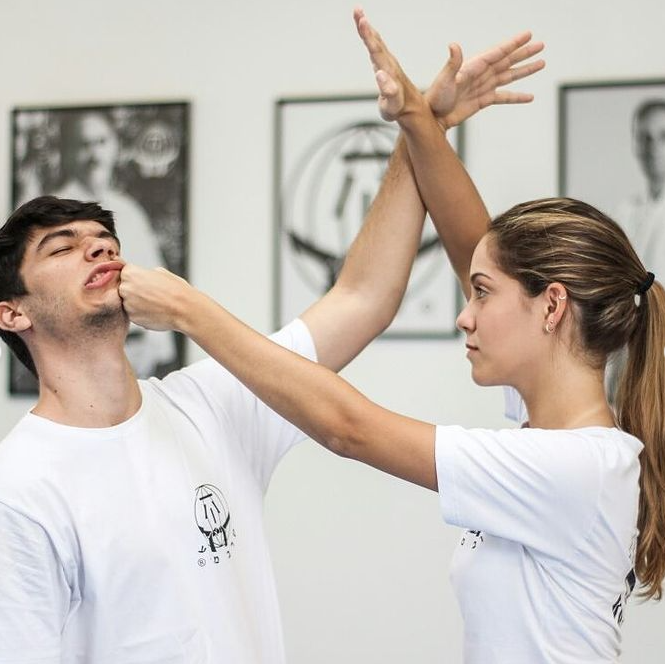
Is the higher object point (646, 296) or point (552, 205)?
point (552, 205)

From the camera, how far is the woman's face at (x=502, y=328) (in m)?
1.46

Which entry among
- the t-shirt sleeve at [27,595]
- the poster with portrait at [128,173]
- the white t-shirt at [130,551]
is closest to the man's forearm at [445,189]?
the white t-shirt at [130,551]

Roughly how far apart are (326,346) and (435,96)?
50 centimetres

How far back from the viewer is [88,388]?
1.61 m

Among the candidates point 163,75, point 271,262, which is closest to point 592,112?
point 271,262

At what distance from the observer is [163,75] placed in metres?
3.05

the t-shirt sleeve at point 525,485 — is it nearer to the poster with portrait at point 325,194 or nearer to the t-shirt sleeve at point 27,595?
the t-shirt sleeve at point 27,595

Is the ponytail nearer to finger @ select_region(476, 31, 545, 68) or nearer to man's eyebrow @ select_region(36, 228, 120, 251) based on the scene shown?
finger @ select_region(476, 31, 545, 68)

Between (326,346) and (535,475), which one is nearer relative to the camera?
(535,475)

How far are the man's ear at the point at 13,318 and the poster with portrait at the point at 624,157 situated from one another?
5.37 feet

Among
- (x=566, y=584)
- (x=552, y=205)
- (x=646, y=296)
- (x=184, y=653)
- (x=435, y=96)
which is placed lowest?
(x=184, y=653)

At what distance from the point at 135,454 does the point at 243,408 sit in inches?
9.4

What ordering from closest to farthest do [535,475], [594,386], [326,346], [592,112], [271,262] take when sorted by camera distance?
[535,475], [594,386], [326,346], [592,112], [271,262]

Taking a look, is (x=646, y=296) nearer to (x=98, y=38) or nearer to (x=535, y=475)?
(x=535, y=475)
